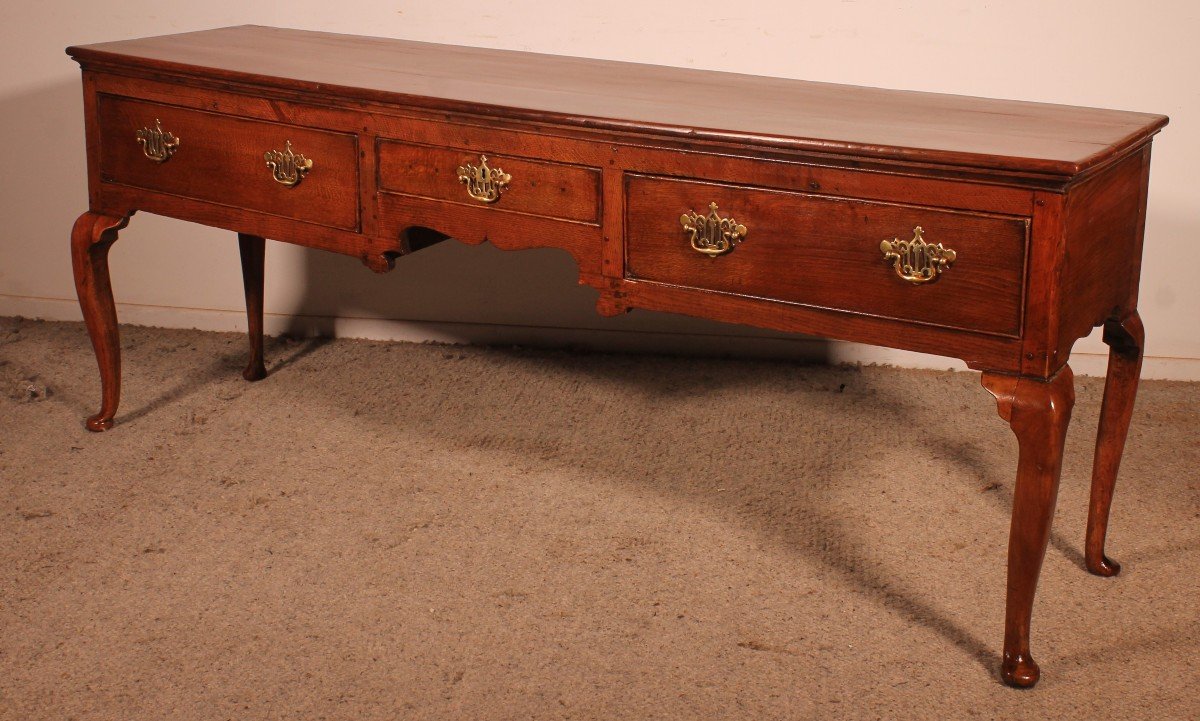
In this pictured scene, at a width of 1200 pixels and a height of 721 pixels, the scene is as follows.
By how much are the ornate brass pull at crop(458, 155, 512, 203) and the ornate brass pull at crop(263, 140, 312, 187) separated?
0.38 metres

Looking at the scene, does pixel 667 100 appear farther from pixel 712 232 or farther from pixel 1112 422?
pixel 1112 422

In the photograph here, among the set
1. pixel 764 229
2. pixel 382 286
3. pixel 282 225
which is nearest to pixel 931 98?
pixel 764 229

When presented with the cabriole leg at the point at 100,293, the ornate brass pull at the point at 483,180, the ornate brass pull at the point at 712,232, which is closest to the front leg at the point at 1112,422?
the ornate brass pull at the point at 712,232

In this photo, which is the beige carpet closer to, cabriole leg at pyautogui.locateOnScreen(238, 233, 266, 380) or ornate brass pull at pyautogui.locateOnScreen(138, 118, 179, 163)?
cabriole leg at pyautogui.locateOnScreen(238, 233, 266, 380)

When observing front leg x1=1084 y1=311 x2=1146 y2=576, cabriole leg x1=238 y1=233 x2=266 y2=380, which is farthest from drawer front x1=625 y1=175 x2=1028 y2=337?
cabriole leg x1=238 y1=233 x2=266 y2=380

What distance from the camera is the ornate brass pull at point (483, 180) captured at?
2268mm

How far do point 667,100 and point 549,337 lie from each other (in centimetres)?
148

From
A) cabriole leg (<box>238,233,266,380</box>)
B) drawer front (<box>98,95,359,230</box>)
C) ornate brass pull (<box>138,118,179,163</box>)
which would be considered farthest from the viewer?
cabriole leg (<box>238,233,266,380</box>)

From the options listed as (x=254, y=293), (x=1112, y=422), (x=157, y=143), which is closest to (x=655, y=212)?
(x=1112, y=422)

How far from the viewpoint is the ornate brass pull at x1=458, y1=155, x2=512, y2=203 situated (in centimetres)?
227

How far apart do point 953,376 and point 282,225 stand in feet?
6.08

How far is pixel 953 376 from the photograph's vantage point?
138 inches

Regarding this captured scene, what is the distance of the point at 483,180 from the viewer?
228 cm

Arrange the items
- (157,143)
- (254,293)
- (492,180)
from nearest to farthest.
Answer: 1. (492,180)
2. (157,143)
3. (254,293)
